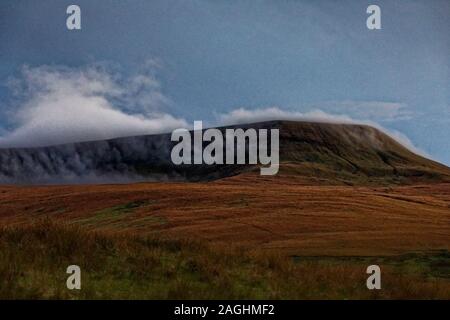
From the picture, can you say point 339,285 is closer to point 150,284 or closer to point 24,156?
point 150,284

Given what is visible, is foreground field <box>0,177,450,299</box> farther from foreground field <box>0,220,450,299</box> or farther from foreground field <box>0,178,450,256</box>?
foreground field <box>0,178,450,256</box>

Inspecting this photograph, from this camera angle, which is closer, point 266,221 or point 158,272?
point 158,272

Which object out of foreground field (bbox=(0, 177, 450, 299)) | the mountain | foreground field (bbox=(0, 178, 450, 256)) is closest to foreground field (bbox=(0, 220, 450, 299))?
foreground field (bbox=(0, 177, 450, 299))

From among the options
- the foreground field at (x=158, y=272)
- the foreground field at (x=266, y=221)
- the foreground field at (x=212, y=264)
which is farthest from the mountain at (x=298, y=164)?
the foreground field at (x=158, y=272)

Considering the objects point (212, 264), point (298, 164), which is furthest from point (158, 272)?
point (298, 164)

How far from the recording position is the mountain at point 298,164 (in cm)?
12725

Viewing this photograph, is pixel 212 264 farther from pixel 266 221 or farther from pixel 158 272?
pixel 266 221

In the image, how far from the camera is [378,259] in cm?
1565

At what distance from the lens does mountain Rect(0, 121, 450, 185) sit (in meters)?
127

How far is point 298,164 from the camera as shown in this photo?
5108 inches

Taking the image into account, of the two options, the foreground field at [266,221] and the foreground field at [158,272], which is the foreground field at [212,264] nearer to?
the foreground field at [158,272]

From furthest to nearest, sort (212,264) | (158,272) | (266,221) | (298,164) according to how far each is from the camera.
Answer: (298,164)
(266,221)
(212,264)
(158,272)

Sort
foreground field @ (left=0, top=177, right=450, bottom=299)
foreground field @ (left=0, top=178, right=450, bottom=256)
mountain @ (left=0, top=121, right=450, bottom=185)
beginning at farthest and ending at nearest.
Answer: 1. mountain @ (left=0, top=121, right=450, bottom=185)
2. foreground field @ (left=0, top=178, right=450, bottom=256)
3. foreground field @ (left=0, top=177, right=450, bottom=299)
